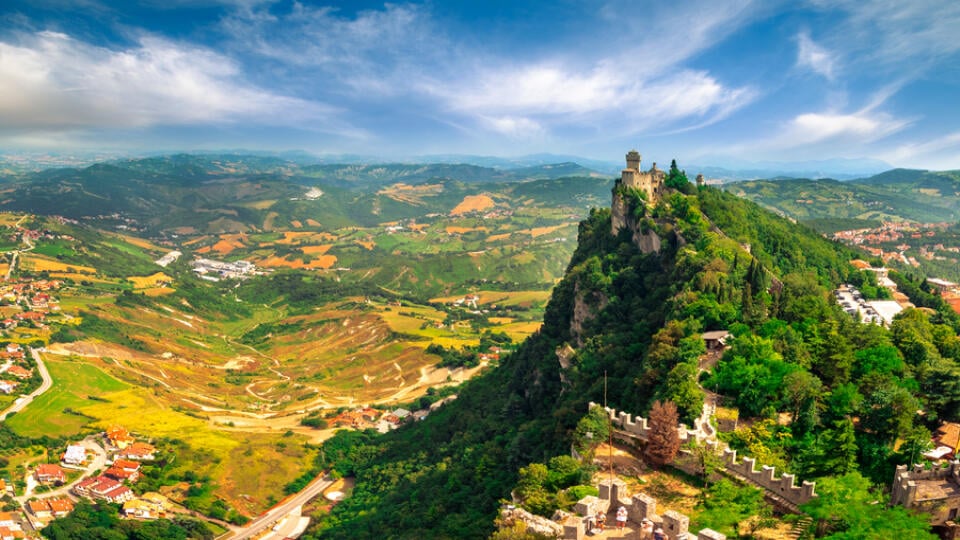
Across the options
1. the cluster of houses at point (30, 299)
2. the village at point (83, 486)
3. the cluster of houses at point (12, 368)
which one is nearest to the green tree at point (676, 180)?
the village at point (83, 486)

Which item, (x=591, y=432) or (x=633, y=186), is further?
(x=633, y=186)

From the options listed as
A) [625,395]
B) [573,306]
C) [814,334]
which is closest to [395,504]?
[573,306]

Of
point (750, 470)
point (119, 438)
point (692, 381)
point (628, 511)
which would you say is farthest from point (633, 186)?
point (119, 438)

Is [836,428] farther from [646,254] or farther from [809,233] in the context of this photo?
[809,233]

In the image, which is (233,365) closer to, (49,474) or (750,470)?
(49,474)

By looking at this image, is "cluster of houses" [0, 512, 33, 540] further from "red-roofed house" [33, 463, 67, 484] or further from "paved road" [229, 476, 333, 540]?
"paved road" [229, 476, 333, 540]

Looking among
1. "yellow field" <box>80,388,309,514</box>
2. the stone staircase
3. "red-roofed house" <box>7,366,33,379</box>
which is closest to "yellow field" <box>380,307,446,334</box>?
"yellow field" <box>80,388,309,514</box>

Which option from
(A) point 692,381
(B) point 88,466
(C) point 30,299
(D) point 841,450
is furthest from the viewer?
(C) point 30,299
